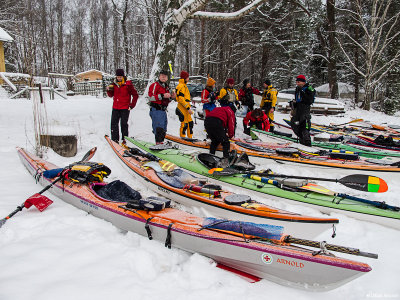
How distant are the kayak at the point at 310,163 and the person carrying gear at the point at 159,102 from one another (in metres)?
0.80

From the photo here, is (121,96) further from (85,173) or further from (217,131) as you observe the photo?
(85,173)

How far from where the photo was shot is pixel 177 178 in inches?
155

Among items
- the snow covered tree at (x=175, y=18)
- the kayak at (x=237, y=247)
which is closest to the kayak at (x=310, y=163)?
the kayak at (x=237, y=247)

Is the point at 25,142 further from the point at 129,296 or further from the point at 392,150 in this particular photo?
the point at 392,150

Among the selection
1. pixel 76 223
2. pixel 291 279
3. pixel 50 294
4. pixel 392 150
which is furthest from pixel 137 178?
pixel 392 150

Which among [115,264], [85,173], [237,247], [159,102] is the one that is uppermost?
[159,102]

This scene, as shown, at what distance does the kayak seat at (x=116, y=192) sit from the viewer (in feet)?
11.3

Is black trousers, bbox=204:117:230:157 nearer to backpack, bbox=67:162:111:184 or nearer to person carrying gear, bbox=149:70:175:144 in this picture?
Result: person carrying gear, bbox=149:70:175:144

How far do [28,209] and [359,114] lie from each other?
1515 centimetres

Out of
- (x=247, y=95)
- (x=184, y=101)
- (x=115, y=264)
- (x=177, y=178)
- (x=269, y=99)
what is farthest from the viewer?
(x=247, y=95)

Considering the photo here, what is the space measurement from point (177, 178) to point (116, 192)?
0.83m

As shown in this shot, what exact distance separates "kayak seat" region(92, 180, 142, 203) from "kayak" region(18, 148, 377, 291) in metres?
0.18

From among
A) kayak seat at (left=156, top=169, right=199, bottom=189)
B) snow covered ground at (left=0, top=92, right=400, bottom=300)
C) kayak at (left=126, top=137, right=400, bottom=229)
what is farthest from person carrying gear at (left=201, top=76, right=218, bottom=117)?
snow covered ground at (left=0, top=92, right=400, bottom=300)

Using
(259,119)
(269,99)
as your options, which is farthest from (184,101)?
(269,99)
